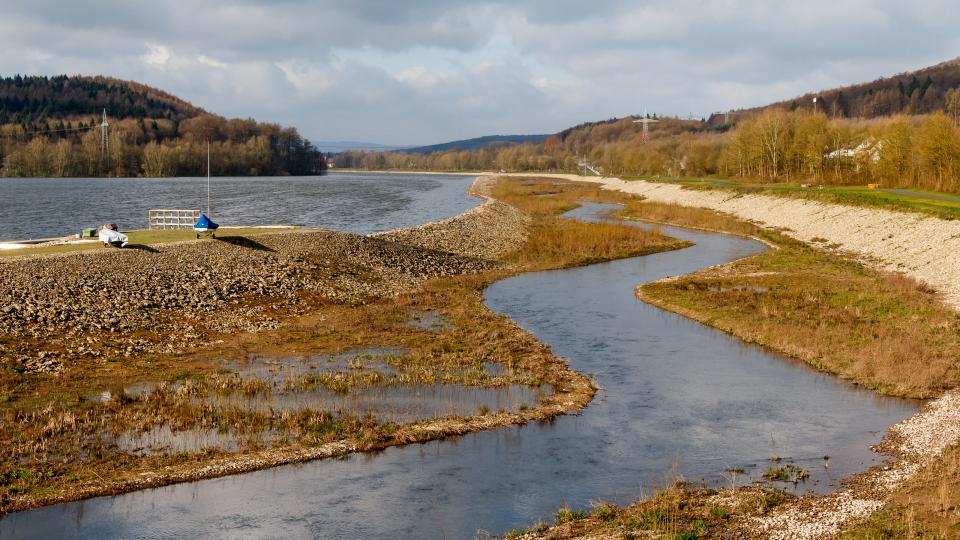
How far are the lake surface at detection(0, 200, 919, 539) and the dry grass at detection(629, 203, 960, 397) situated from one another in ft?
4.64

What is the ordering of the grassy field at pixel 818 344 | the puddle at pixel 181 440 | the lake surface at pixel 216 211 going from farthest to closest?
the lake surface at pixel 216 211, the puddle at pixel 181 440, the grassy field at pixel 818 344

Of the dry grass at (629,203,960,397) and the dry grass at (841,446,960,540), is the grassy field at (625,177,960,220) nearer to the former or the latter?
the dry grass at (629,203,960,397)

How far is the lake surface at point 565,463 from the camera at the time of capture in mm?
16938

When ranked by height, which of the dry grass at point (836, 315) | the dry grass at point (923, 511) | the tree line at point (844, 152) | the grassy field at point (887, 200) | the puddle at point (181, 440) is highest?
the tree line at point (844, 152)

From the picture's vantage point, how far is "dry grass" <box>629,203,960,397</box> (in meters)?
28.3

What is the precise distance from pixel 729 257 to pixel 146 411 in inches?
2008

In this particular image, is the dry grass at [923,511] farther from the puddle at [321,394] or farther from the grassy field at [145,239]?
the grassy field at [145,239]

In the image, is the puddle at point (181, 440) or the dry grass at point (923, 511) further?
the puddle at point (181, 440)

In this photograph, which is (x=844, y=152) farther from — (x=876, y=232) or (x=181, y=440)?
(x=181, y=440)

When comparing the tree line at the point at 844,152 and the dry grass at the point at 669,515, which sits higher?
the tree line at the point at 844,152

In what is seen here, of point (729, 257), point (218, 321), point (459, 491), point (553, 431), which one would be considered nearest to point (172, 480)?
point (459, 491)

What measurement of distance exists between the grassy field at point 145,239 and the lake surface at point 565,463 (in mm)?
27823

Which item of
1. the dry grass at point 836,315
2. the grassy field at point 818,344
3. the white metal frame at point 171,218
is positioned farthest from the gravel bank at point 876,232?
the white metal frame at point 171,218

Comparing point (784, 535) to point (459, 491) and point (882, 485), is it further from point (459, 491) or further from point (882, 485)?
point (459, 491)
